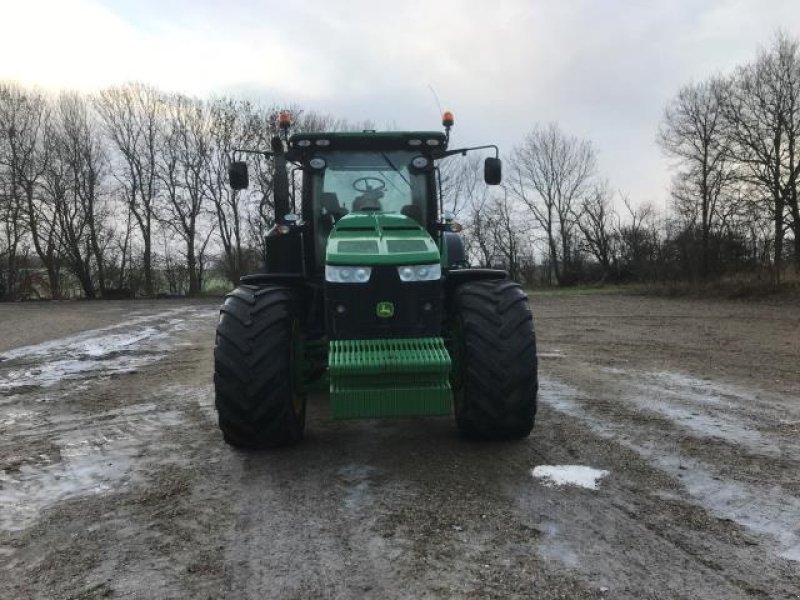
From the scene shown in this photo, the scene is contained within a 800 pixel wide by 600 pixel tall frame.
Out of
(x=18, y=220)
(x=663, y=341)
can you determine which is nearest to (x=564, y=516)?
(x=663, y=341)

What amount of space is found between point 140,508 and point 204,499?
36 cm

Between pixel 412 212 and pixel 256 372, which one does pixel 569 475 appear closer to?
pixel 256 372

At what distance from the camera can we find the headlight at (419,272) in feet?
15.5

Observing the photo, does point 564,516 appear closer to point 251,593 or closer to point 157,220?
point 251,593

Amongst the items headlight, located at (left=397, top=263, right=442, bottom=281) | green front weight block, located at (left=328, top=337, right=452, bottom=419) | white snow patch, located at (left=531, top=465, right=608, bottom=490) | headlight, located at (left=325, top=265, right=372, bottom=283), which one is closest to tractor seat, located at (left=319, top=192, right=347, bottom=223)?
headlight, located at (left=325, top=265, right=372, bottom=283)

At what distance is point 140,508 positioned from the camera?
12.7ft

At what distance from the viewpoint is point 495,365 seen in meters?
4.56

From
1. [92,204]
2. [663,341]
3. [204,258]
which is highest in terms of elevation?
[92,204]

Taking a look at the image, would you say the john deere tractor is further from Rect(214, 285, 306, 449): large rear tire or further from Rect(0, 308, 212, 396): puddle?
Rect(0, 308, 212, 396): puddle

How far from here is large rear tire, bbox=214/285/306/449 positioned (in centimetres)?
452

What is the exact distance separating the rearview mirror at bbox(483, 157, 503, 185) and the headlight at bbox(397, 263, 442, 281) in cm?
207

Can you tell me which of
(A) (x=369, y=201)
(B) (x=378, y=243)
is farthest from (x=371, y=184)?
(B) (x=378, y=243)

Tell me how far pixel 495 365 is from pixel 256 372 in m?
1.64

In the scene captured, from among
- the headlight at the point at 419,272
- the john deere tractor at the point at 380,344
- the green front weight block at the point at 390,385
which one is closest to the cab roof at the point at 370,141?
the john deere tractor at the point at 380,344
